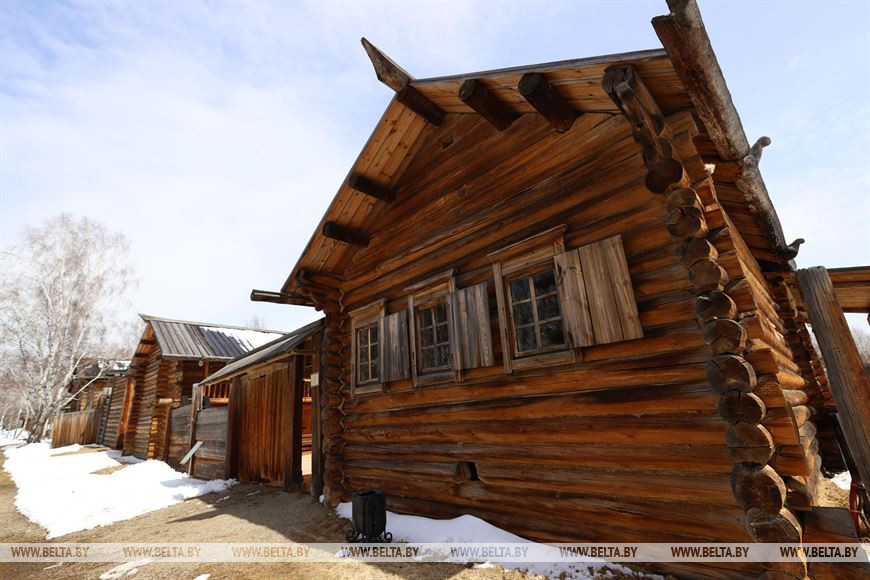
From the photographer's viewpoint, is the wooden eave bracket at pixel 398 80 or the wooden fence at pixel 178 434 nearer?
the wooden eave bracket at pixel 398 80

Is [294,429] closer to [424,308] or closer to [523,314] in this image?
[424,308]

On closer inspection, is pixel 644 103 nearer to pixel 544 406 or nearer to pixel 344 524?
pixel 544 406

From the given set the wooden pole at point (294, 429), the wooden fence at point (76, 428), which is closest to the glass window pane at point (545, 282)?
the wooden pole at point (294, 429)

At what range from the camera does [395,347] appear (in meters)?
6.75

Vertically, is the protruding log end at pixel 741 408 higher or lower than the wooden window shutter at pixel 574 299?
lower

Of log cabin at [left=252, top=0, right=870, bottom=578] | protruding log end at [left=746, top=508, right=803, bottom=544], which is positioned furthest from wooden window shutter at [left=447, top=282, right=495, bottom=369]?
protruding log end at [left=746, top=508, right=803, bottom=544]

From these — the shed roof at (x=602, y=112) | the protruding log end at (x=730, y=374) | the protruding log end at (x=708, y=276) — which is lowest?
the protruding log end at (x=730, y=374)

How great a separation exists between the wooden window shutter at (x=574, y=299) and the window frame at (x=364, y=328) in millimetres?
3570

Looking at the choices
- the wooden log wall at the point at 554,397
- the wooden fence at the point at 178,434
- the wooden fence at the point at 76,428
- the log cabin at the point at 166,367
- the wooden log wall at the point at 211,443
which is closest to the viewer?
the wooden log wall at the point at 554,397

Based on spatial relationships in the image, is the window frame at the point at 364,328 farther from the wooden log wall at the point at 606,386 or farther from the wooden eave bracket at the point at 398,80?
the wooden eave bracket at the point at 398,80

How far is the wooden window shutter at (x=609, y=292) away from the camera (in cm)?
404

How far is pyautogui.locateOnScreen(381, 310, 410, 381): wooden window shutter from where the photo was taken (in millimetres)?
6578

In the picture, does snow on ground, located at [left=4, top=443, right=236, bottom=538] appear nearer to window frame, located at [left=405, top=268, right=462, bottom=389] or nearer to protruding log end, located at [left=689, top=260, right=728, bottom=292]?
window frame, located at [left=405, top=268, right=462, bottom=389]

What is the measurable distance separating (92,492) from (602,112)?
48.6ft
